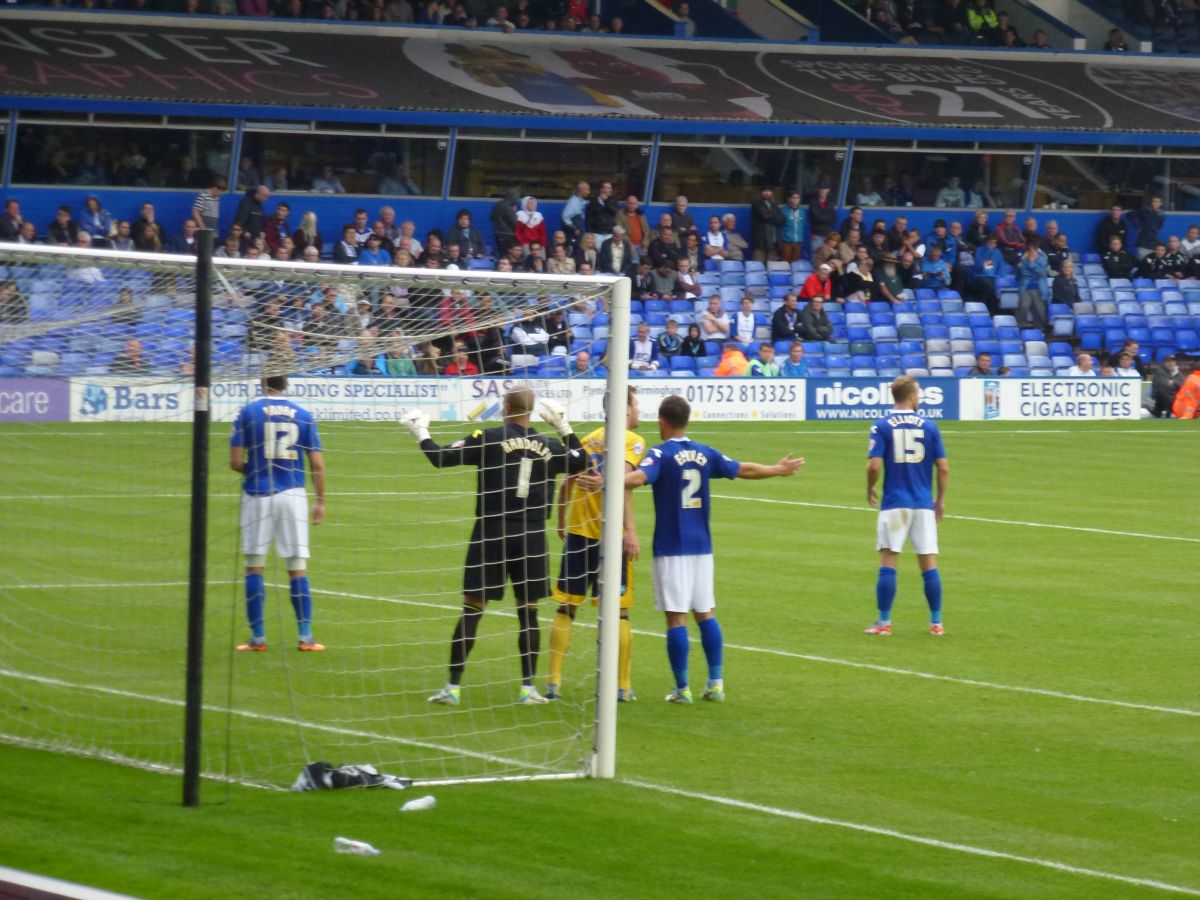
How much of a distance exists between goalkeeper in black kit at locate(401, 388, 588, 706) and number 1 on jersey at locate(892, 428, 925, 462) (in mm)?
4007

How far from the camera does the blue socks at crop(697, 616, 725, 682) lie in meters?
10.7

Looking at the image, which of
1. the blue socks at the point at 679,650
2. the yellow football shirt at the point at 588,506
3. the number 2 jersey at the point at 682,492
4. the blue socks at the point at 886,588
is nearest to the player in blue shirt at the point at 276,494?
the yellow football shirt at the point at 588,506

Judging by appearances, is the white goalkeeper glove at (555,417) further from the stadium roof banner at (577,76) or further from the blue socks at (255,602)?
the stadium roof banner at (577,76)

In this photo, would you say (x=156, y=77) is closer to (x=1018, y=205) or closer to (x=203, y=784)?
(x=1018, y=205)

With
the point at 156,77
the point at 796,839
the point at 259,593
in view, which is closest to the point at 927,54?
the point at 156,77

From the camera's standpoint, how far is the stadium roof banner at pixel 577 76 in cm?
3375

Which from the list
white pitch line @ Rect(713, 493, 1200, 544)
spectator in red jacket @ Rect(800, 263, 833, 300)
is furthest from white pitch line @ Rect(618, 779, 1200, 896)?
spectator in red jacket @ Rect(800, 263, 833, 300)

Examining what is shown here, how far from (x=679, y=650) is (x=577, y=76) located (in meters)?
28.6

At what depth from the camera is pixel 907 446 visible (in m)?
13.4

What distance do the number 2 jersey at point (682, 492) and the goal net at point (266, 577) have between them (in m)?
0.72

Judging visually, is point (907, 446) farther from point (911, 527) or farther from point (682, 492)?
point (682, 492)

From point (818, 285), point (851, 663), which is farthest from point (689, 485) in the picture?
point (818, 285)

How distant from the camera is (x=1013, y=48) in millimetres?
43219

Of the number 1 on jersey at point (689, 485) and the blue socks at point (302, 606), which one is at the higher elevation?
the number 1 on jersey at point (689, 485)
